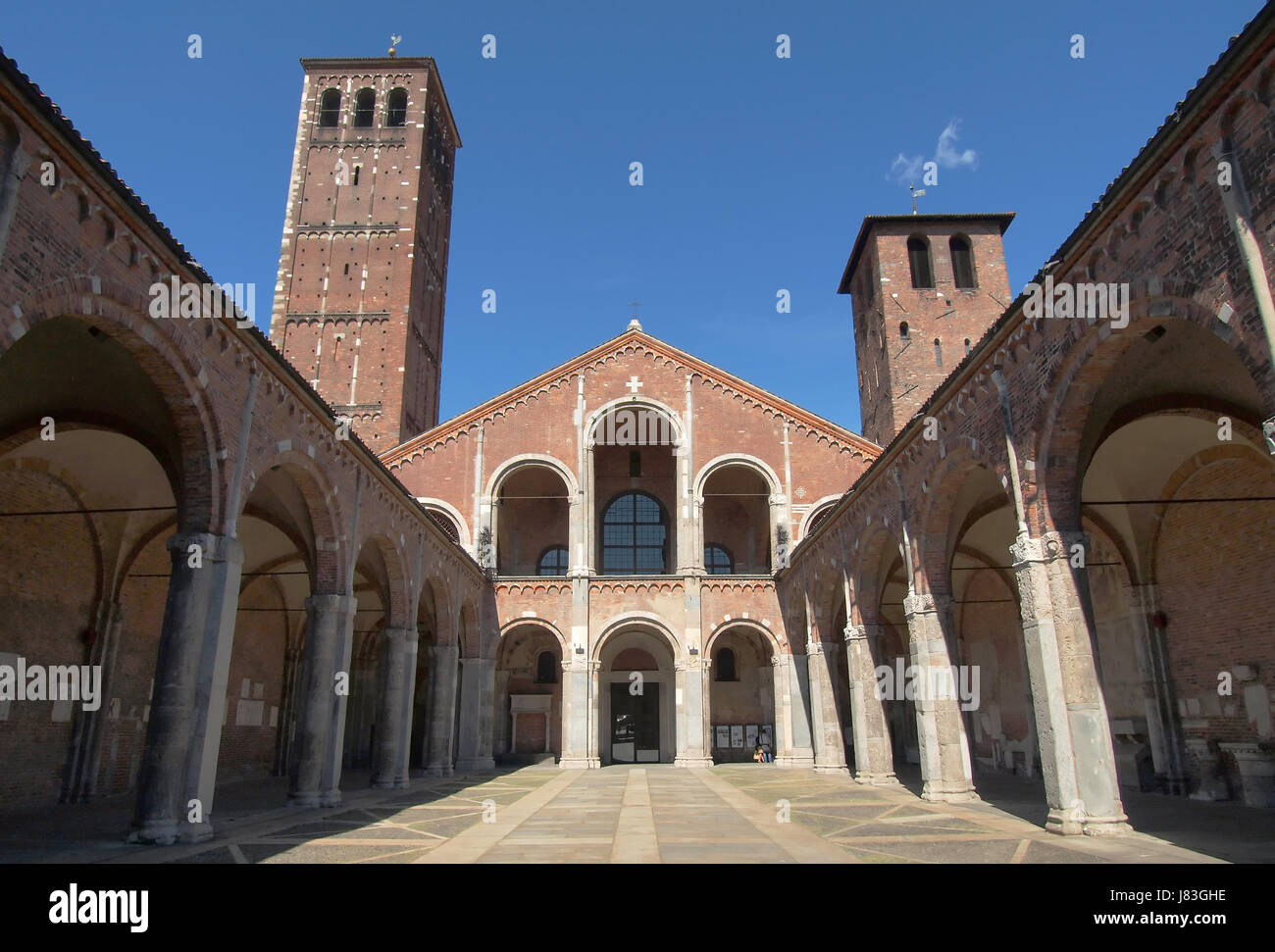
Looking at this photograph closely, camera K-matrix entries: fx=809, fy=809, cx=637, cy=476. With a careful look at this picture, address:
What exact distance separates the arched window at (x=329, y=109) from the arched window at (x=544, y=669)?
2744cm

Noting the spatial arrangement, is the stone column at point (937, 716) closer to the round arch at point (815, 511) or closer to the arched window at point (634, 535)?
the round arch at point (815, 511)

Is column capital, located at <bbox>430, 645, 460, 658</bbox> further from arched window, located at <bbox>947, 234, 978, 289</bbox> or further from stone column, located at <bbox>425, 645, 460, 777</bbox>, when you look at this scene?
arched window, located at <bbox>947, 234, 978, 289</bbox>

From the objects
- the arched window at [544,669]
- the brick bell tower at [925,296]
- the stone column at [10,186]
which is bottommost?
the arched window at [544,669]

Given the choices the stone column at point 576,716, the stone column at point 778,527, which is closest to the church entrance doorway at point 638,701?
the stone column at point 576,716

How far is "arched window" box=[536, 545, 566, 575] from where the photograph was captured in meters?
31.6

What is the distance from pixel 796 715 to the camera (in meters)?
25.4

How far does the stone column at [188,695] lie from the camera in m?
9.32

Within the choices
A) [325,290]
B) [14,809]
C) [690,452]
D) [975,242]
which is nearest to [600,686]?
[690,452]

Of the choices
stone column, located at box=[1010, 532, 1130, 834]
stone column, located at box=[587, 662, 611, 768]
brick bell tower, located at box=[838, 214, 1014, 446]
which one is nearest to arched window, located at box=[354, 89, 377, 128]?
brick bell tower, located at box=[838, 214, 1014, 446]

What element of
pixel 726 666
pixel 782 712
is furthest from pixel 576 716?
pixel 726 666

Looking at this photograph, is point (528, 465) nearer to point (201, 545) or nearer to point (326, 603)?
point (326, 603)

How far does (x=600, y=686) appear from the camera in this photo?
1093 inches
